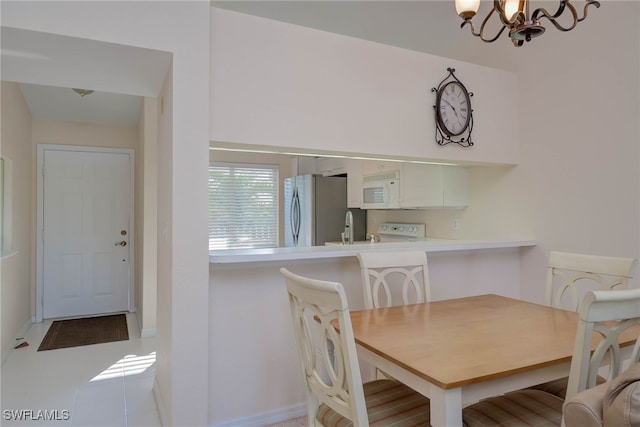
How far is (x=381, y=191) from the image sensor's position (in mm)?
3834

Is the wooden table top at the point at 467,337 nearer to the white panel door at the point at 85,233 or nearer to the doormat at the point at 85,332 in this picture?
the doormat at the point at 85,332

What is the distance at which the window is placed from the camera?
17.6 feet

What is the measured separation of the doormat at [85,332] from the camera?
142 inches

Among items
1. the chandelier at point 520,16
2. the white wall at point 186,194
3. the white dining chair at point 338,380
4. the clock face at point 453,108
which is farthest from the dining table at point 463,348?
the clock face at point 453,108

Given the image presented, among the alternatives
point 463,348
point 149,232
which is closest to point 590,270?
point 463,348

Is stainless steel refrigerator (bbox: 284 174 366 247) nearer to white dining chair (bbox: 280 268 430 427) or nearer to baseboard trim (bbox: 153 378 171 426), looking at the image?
baseboard trim (bbox: 153 378 171 426)

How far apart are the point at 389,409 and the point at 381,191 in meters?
2.60

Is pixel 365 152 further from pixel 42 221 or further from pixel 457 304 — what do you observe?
pixel 42 221

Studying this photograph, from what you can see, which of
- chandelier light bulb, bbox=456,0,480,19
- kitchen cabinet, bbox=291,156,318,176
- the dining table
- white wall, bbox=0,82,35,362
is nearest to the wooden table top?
the dining table

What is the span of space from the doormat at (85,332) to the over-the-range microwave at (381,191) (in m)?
2.83

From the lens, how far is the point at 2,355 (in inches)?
121

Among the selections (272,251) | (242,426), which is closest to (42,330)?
(242,426)

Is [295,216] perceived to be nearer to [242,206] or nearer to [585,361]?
[242,206]

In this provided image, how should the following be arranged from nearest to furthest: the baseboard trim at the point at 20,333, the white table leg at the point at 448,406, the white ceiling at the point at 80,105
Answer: the white table leg at the point at 448,406, the baseboard trim at the point at 20,333, the white ceiling at the point at 80,105
